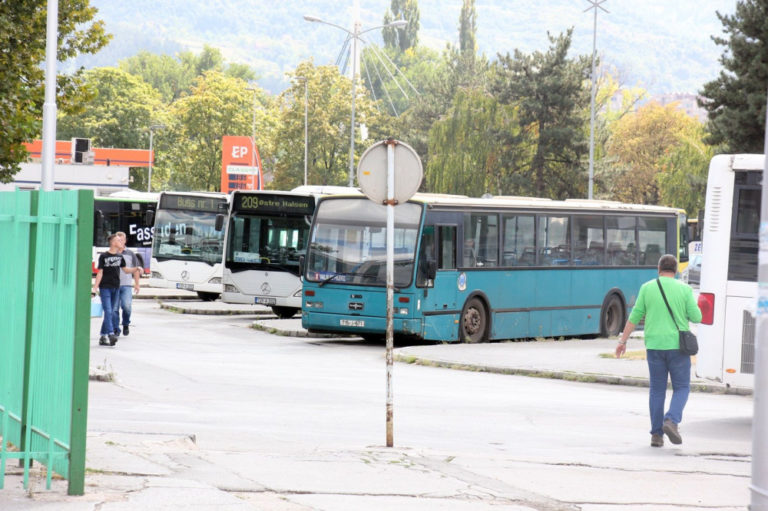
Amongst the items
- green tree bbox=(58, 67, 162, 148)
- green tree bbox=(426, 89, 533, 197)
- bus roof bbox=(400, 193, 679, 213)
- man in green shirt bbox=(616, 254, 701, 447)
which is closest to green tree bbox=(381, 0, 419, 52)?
green tree bbox=(58, 67, 162, 148)

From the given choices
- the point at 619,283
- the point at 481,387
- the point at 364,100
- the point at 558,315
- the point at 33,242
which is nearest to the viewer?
the point at 33,242

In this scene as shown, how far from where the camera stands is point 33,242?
24.3 ft

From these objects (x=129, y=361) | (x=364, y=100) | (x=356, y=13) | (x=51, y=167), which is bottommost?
(x=129, y=361)

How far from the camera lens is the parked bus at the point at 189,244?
3538cm

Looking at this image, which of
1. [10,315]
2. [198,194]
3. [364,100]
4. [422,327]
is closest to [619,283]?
[422,327]

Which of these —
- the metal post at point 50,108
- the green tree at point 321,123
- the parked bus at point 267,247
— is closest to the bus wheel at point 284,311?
the parked bus at point 267,247

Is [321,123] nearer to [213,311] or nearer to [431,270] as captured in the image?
[213,311]

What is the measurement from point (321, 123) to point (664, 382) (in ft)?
235

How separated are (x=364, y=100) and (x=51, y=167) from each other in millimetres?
62486

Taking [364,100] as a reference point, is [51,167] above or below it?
below

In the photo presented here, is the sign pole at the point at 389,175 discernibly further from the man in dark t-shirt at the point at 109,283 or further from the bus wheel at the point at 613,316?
the bus wheel at the point at 613,316

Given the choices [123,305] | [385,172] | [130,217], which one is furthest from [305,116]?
[385,172]

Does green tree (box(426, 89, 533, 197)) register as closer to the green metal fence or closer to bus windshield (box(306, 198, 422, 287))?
bus windshield (box(306, 198, 422, 287))

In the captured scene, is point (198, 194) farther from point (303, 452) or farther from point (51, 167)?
point (303, 452)
